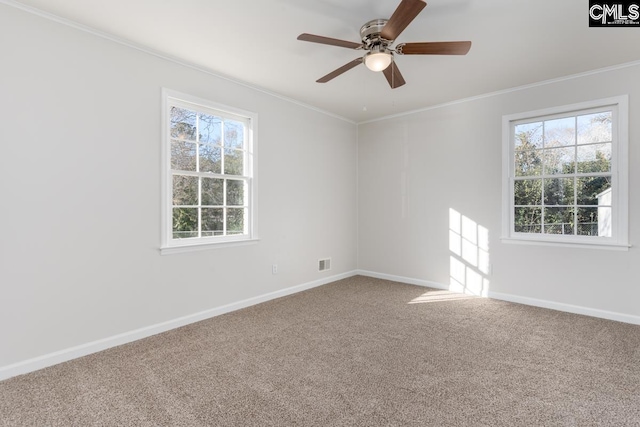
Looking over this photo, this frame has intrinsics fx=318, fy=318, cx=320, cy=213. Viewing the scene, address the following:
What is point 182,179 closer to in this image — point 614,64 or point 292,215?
point 292,215

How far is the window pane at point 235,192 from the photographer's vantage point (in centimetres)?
374

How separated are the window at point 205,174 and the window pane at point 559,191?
11.7 feet

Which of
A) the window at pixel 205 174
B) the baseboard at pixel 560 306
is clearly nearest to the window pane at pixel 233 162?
the window at pixel 205 174

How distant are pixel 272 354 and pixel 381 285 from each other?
2568 millimetres

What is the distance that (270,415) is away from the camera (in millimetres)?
1835

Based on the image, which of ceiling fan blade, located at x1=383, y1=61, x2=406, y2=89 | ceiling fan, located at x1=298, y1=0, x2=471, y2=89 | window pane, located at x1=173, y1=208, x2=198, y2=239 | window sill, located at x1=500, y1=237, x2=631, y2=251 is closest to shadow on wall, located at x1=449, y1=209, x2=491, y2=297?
window sill, located at x1=500, y1=237, x2=631, y2=251

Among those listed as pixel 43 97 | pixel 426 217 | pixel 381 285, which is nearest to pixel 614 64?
pixel 426 217

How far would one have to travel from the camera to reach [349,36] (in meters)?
2.70

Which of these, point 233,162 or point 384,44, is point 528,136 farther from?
point 233,162

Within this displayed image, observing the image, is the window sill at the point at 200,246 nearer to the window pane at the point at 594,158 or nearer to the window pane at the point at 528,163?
the window pane at the point at 528,163

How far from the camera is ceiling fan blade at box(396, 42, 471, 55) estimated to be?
215 cm

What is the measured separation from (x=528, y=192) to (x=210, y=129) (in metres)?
3.90

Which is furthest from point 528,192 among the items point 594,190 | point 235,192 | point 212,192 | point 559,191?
point 212,192

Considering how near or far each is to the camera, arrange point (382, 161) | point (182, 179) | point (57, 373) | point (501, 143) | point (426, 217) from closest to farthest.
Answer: point (57, 373) → point (182, 179) → point (501, 143) → point (426, 217) → point (382, 161)
